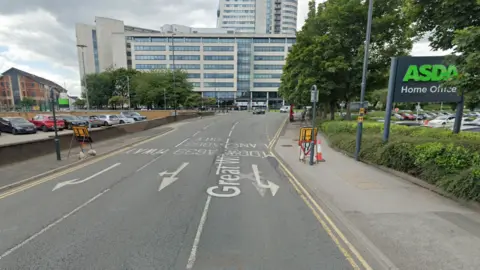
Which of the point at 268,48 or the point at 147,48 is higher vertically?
the point at 268,48

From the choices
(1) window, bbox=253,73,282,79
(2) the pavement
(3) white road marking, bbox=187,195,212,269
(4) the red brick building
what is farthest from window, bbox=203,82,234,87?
(3) white road marking, bbox=187,195,212,269

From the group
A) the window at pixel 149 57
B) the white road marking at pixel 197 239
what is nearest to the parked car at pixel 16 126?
the white road marking at pixel 197 239

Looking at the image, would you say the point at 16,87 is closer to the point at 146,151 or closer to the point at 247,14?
the point at 247,14

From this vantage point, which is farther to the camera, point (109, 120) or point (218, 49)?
point (218, 49)

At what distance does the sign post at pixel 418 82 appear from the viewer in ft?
32.0

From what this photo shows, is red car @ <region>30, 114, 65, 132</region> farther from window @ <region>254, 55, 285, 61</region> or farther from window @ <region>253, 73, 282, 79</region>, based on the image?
window @ <region>254, 55, 285, 61</region>

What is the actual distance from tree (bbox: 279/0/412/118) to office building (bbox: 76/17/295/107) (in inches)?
3075

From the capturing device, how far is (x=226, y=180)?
8383 millimetres

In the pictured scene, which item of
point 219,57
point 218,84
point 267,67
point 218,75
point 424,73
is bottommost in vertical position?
point 424,73

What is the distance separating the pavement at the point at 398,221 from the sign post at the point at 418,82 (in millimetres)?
3678

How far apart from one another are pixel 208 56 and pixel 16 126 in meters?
79.8

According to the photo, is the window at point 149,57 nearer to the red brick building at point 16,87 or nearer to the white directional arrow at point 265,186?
the red brick building at point 16,87

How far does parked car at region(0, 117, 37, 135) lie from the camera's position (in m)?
22.0

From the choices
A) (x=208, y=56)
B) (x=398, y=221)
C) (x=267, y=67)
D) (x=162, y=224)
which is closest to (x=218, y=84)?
(x=208, y=56)
